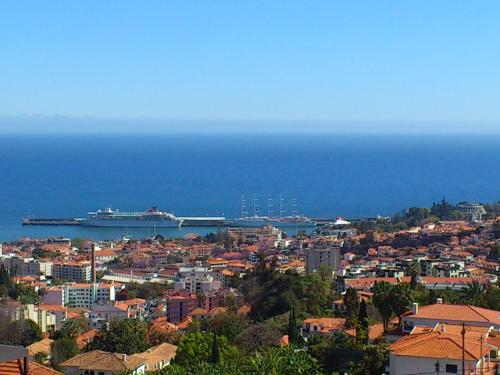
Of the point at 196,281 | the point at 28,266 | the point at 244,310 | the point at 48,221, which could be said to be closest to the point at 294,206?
the point at 48,221

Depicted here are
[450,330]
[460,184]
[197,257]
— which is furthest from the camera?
[460,184]

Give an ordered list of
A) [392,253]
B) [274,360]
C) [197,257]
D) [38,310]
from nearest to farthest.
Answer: [274,360], [38,310], [392,253], [197,257]

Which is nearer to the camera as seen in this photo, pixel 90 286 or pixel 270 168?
pixel 90 286

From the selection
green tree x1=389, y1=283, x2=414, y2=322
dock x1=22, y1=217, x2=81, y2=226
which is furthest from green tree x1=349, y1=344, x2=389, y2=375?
dock x1=22, y1=217, x2=81, y2=226

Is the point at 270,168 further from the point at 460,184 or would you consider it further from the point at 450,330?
the point at 450,330

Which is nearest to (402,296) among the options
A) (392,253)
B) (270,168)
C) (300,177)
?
(392,253)

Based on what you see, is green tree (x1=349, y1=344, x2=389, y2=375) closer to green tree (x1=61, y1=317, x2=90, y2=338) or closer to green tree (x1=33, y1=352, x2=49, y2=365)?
green tree (x1=33, y1=352, x2=49, y2=365)

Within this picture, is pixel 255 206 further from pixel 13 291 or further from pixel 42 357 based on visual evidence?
pixel 42 357
